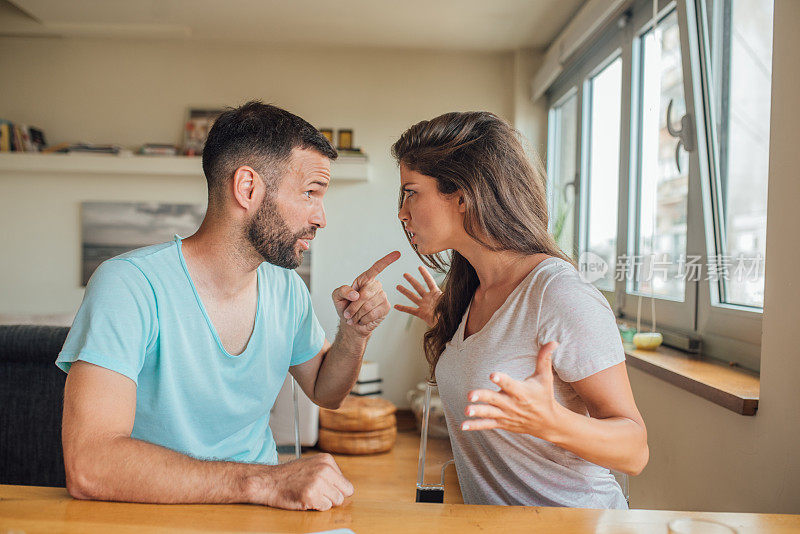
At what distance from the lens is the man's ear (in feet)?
5.03

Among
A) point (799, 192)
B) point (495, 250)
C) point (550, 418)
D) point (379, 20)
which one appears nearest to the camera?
point (550, 418)

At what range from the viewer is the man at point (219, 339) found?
106 centimetres

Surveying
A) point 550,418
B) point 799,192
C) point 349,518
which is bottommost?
point 349,518

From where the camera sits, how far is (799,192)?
1.35 metres

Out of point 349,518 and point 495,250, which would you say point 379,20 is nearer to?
point 495,250

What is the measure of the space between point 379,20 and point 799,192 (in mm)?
3415

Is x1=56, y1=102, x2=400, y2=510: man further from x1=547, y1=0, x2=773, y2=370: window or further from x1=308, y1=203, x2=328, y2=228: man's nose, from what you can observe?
x1=547, y1=0, x2=773, y2=370: window

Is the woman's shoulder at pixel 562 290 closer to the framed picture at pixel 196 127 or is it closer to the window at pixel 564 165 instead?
the window at pixel 564 165

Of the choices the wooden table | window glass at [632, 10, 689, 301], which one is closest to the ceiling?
window glass at [632, 10, 689, 301]

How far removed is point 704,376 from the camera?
1.85 meters

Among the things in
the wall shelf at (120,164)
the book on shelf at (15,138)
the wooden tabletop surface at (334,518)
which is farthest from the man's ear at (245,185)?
the book on shelf at (15,138)

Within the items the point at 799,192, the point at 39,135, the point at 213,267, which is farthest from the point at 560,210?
the point at 39,135

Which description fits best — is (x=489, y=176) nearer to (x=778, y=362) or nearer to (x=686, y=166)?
(x=778, y=362)

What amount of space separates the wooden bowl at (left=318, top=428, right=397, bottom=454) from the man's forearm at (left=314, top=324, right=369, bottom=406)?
2.09 m
